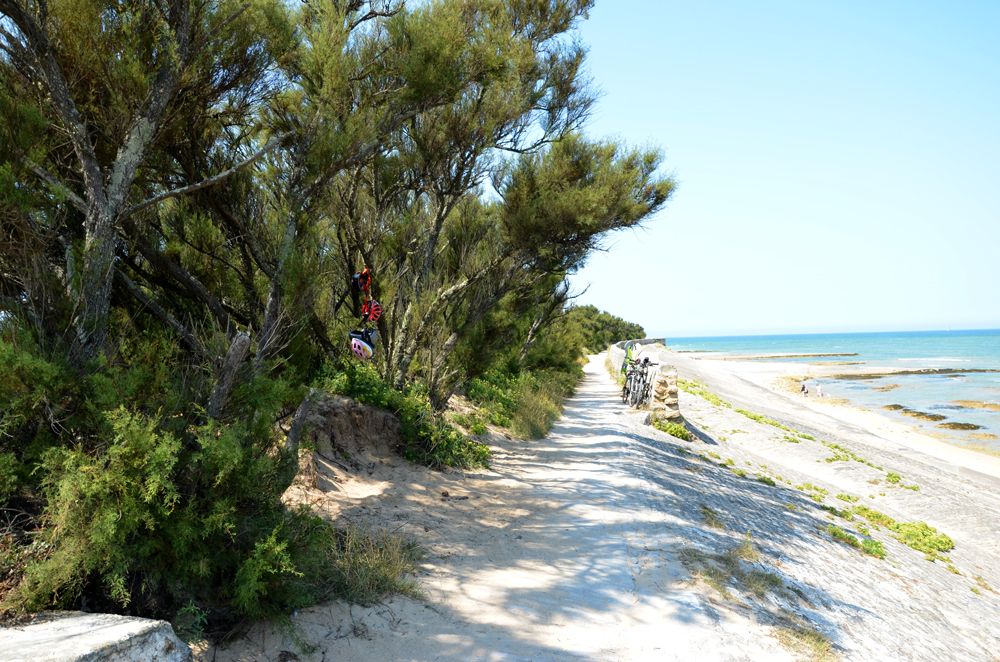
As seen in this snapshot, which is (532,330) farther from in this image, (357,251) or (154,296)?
(154,296)

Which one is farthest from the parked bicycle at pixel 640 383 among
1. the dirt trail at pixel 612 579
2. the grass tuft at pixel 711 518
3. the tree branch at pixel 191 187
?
the tree branch at pixel 191 187

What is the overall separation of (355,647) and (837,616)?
3.95 meters

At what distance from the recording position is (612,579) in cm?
500

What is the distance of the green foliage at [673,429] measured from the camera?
13.8 metres

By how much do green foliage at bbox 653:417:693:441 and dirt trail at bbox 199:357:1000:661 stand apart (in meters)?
3.74

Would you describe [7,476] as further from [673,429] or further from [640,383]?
[640,383]

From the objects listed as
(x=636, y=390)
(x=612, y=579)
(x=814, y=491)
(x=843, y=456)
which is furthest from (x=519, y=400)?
(x=612, y=579)

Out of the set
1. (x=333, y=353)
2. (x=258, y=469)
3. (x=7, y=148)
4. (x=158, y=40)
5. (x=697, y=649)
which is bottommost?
(x=697, y=649)

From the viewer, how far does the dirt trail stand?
3.84 meters

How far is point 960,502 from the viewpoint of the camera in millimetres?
12102

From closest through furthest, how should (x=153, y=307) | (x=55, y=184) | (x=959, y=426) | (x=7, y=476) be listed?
(x=7, y=476) < (x=55, y=184) < (x=153, y=307) < (x=959, y=426)

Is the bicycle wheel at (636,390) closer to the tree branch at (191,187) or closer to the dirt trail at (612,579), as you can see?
the dirt trail at (612,579)

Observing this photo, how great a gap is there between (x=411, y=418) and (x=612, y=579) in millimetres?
4234

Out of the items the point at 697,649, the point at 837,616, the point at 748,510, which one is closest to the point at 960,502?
the point at 748,510
